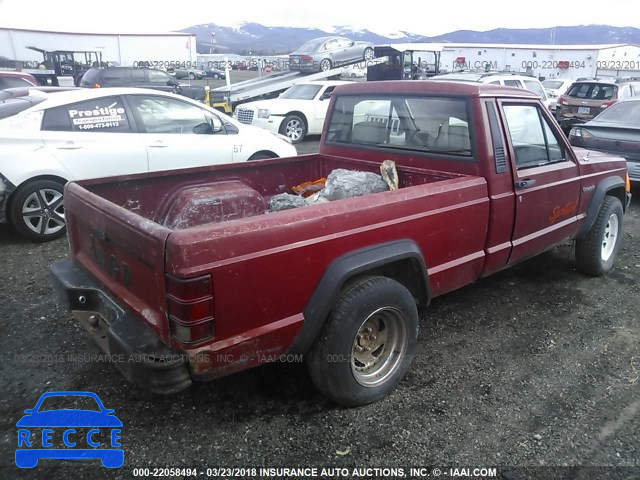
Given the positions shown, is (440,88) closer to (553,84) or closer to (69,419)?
(69,419)

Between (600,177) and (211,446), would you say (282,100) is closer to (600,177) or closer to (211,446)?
(600,177)

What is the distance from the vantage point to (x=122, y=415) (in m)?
2.81

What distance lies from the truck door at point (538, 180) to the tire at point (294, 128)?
9122 millimetres

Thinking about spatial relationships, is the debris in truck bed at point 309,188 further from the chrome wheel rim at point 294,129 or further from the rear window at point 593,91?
the rear window at point 593,91

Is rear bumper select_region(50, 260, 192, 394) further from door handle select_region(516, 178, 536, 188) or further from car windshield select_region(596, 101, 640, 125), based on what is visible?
car windshield select_region(596, 101, 640, 125)

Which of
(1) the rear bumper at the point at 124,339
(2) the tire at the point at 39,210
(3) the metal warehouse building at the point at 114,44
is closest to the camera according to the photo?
(1) the rear bumper at the point at 124,339

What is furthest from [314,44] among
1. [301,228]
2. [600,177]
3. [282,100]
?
[301,228]

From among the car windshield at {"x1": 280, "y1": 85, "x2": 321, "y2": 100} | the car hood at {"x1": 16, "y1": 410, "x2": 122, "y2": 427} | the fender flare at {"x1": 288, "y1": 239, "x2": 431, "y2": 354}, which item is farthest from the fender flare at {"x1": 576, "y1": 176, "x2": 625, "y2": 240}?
the car windshield at {"x1": 280, "y1": 85, "x2": 321, "y2": 100}

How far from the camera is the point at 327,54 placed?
Answer: 1806cm

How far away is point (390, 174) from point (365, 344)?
1385mm

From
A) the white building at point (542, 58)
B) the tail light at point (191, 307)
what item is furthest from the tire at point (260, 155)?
the white building at point (542, 58)

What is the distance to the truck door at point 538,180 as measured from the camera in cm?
364

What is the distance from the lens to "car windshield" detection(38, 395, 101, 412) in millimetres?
2854

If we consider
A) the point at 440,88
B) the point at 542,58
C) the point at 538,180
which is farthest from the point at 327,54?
the point at 542,58
